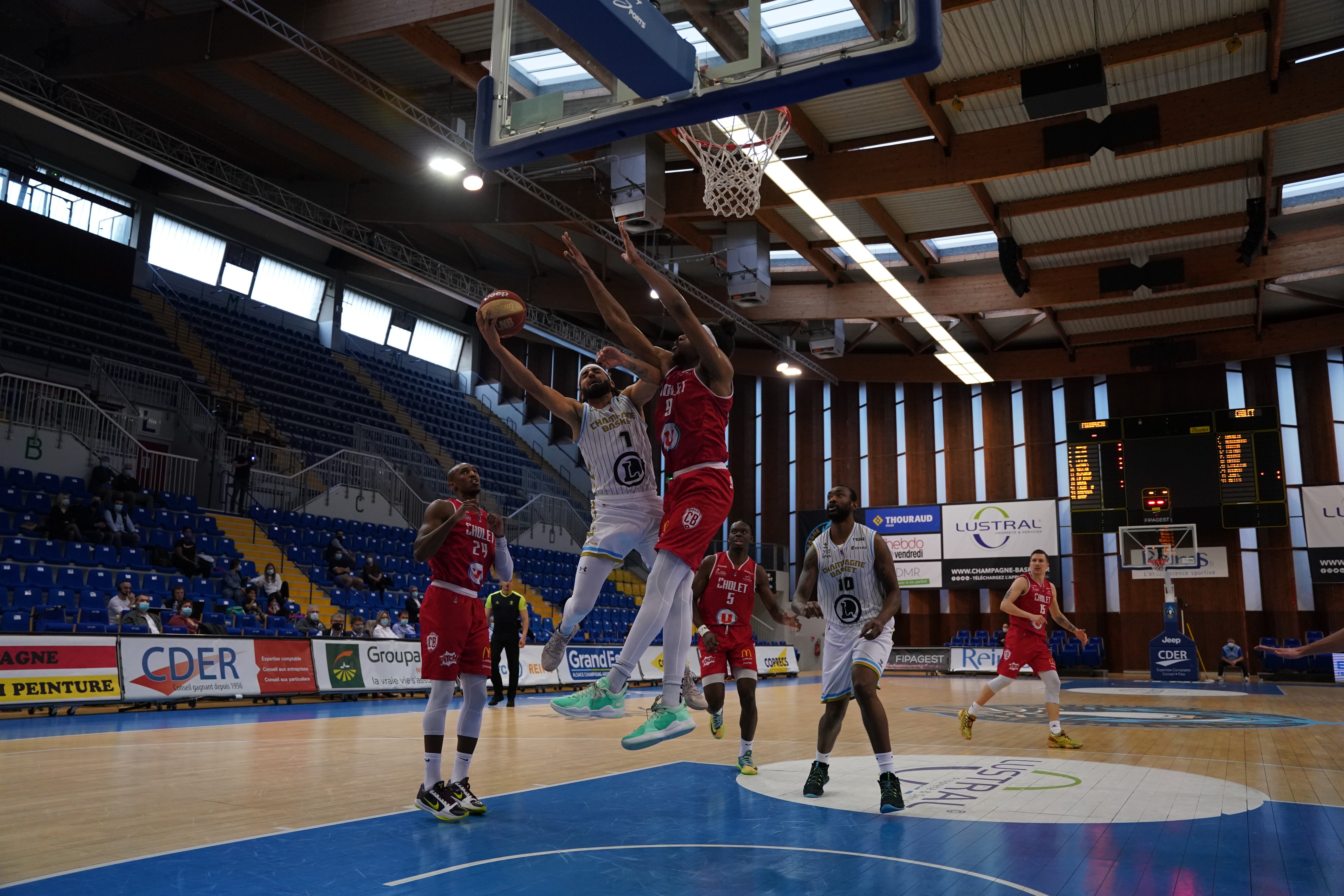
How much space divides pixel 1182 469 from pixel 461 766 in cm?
2505

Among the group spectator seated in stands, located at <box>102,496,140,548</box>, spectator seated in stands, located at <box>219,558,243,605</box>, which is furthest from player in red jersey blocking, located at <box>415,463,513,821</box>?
spectator seated in stands, located at <box>102,496,140,548</box>

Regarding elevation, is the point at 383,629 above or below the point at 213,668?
above

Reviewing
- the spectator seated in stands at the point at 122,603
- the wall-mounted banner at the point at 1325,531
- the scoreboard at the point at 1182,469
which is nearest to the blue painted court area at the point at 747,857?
the spectator seated in stands at the point at 122,603

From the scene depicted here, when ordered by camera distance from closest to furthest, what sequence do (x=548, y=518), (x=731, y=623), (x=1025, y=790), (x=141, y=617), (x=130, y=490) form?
(x=1025, y=790) → (x=731, y=623) → (x=141, y=617) → (x=130, y=490) → (x=548, y=518)

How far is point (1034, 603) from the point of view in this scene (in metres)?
10.5

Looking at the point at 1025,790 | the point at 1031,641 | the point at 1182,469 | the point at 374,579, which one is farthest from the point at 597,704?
the point at 1182,469

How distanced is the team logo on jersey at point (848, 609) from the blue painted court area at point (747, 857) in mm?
1362

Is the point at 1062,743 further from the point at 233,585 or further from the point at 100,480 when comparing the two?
the point at 100,480

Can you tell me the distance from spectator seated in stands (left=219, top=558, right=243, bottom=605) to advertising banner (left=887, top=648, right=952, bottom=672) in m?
19.5

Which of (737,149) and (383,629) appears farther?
(383,629)

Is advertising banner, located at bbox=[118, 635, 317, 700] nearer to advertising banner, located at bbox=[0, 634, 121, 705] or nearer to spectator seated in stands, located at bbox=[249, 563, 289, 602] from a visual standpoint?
advertising banner, located at bbox=[0, 634, 121, 705]

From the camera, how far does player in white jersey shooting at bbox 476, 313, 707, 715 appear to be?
18.4 ft

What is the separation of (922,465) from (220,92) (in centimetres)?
2361

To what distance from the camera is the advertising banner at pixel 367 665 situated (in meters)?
15.3
